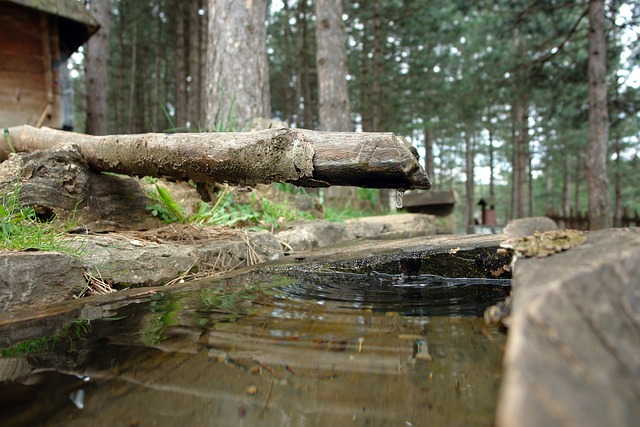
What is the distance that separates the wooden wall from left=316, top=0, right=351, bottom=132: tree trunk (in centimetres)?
458

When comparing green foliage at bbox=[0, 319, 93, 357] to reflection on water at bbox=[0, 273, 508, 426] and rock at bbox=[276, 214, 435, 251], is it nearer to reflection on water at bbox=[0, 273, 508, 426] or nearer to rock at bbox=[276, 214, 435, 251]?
reflection on water at bbox=[0, 273, 508, 426]

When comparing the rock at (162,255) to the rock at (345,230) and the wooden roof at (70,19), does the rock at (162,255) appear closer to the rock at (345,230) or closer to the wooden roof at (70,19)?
the rock at (345,230)

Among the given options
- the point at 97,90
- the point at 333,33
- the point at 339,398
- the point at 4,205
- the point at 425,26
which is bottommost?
the point at 339,398

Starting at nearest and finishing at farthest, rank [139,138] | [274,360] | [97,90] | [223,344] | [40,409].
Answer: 1. [40,409]
2. [274,360]
3. [223,344]
4. [139,138]
5. [97,90]

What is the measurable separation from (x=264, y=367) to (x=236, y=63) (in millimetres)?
4770

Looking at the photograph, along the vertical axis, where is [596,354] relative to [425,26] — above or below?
below

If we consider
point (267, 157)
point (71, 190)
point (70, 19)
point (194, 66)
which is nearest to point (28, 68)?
point (70, 19)

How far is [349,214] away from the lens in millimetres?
6664

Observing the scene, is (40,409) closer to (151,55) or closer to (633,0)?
(633,0)

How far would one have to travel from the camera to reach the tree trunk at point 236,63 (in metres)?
5.11

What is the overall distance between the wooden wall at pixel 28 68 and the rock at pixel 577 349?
8094 millimetres

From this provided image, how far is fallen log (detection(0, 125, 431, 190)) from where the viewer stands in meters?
1.68

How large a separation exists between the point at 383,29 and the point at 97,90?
9.35m

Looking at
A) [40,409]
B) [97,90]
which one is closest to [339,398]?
[40,409]
